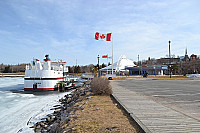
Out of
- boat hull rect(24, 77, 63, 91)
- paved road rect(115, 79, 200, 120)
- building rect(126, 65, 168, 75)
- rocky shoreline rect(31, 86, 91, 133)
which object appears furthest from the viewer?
building rect(126, 65, 168, 75)

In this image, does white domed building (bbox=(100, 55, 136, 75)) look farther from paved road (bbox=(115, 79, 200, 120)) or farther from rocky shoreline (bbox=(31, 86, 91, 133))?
rocky shoreline (bbox=(31, 86, 91, 133))

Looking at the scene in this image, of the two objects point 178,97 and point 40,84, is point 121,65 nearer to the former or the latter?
point 40,84

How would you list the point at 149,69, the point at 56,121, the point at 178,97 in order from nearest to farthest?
1. the point at 56,121
2. the point at 178,97
3. the point at 149,69

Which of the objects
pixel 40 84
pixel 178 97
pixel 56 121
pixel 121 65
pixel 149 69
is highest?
pixel 121 65

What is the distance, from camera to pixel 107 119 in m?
5.83

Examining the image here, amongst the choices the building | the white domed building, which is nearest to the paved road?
the building

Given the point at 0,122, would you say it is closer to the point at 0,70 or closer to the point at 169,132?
the point at 169,132

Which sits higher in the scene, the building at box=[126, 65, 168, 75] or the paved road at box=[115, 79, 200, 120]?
the building at box=[126, 65, 168, 75]

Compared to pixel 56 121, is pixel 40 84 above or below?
above

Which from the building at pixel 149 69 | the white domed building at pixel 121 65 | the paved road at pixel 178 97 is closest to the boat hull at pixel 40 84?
the paved road at pixel 178 97

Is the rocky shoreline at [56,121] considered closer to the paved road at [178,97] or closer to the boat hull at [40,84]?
the paved road at [178,97]

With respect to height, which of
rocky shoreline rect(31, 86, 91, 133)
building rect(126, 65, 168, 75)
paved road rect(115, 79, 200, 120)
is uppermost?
building rect(126, 65, 168, 75)

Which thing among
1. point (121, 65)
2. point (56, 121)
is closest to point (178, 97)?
point (56, 121)

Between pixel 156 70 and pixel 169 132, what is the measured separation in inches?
2547
